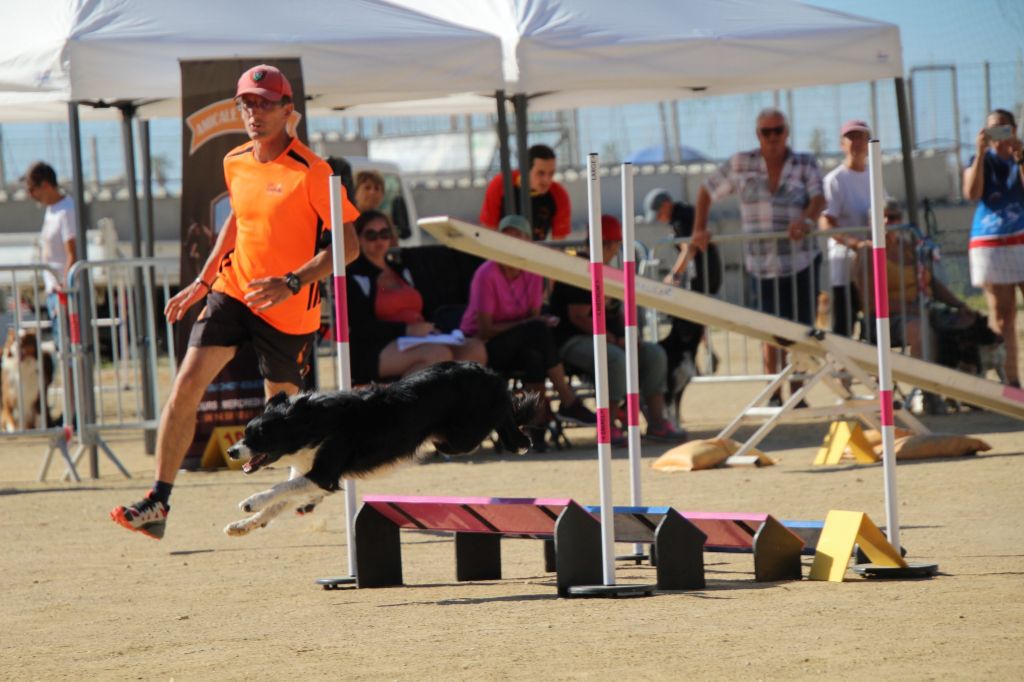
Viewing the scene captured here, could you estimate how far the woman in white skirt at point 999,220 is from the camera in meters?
11.3

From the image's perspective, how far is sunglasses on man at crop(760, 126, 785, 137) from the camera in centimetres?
1109

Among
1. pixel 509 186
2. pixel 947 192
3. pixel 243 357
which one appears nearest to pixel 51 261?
pixel 243 357

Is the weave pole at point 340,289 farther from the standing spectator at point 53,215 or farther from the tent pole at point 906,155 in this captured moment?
the tent pole at point 906,155

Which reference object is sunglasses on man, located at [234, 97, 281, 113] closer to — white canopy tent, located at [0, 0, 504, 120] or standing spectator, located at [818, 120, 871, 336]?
white canopy tent, located at [0, 0, 504, 120]

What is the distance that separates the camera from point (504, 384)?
6121 mm

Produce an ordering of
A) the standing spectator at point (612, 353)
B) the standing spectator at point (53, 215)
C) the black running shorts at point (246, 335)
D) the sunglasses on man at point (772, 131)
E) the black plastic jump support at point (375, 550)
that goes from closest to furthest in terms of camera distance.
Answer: the black plastic jump support at point (375, 550) → the black running shorts at point (246, 335) → the standing spectator at point (612, 353) → the sunglasses on man at point (772, 131) → the standing spectator at point (53, 215)

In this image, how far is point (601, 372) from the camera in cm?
537

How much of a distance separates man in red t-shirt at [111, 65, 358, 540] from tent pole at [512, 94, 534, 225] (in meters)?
5.00

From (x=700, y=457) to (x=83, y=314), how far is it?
432cm

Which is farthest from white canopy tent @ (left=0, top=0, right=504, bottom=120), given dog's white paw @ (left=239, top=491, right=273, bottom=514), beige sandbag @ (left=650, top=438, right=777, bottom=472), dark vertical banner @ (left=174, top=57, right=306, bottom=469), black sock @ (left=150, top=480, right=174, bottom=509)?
dog's white paw @ (left=239, top=491, right=273, bottom=514)

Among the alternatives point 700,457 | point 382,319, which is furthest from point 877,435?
point 382,319

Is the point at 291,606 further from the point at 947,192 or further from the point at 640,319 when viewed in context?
the point at 947,192

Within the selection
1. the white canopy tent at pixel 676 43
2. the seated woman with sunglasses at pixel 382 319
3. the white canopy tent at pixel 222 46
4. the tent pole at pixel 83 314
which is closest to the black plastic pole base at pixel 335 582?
the seated woman with sunglasses at pixel 382 319

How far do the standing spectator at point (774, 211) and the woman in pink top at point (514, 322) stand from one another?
1444 mm
